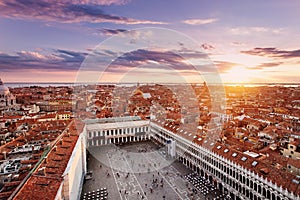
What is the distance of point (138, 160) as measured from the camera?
3284 cm

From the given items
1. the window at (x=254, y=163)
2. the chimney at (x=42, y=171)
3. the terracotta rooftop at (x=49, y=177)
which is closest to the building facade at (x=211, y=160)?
the window at (x=254, y=163)

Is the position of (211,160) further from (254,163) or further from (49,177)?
(49,177)

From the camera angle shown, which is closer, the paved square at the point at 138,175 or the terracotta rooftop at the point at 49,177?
the terracotta rooftop at the point at 49,177

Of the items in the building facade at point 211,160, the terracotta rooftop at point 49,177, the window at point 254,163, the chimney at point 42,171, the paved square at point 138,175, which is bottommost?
the paved square at point 138,175

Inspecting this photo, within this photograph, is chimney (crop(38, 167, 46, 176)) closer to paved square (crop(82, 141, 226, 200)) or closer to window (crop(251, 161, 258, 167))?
paved square (crop(82, 141, 226, 200))

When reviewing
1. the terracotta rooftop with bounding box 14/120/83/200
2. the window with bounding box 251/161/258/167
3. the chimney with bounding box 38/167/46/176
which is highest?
the chimney with bounding box 38/167/46/176

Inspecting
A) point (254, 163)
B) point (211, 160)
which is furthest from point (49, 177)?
point (254, 163)

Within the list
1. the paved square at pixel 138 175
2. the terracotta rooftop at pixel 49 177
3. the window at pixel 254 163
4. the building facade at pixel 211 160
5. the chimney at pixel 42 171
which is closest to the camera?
the terracotta rooftop at pixel 49 177

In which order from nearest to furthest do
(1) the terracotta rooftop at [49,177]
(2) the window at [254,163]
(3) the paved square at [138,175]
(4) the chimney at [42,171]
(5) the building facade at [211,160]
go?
(1) the terracotta rooftop at [49,177], (4) the chimney at [42,171], (5) the building facade at [211,160], (2) the window at [254,163], (3) the paved square at [138,175]

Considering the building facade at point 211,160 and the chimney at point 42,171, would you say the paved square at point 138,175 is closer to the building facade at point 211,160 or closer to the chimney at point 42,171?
the building facade at point 211,160

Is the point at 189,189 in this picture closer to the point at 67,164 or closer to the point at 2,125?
the point at 67,164

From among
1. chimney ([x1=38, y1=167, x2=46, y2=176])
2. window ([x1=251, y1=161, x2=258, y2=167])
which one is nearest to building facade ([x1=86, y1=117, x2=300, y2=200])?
window ([x1=251, y1=161, x2=258, y2=167])

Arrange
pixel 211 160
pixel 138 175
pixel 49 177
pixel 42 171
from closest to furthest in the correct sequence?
pixel 49 177, pixel 42 171, pixel 211 160, pixel 138 175

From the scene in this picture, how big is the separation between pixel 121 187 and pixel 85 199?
4381 millimetres
